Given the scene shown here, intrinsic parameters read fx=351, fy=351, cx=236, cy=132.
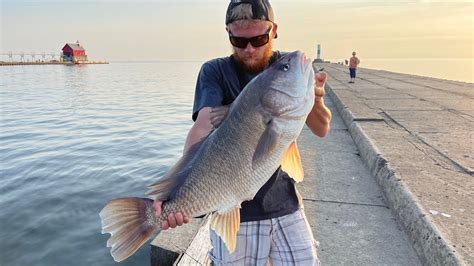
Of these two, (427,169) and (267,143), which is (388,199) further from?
(267,143)

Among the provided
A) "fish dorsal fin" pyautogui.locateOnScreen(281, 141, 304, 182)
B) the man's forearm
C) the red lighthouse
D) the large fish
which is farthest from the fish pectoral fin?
the red lighthouse

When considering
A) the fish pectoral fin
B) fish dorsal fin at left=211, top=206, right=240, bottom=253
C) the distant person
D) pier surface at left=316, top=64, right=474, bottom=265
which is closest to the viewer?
the fish pectoral fin

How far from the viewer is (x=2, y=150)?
37.8 feet

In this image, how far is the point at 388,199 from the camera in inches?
152

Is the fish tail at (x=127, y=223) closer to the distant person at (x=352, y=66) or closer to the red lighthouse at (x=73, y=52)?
the distant person at (x=352, y=66)

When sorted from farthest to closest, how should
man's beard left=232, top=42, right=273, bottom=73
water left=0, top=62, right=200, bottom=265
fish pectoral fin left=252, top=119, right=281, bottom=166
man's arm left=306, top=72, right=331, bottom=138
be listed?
water left=0, top=62, right=200, bottom=265 < man's beard left=232, top=42, right=273, bottom=73 < man's arm left=306, top=72, right=331, bottom=138 < fish pectoral fin left=252, top=119, right=281, bottom=166

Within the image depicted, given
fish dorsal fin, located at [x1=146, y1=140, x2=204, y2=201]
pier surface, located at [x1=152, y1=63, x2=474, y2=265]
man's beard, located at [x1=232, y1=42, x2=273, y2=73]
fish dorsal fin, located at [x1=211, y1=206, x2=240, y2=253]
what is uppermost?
man's beard, located at [x1=232, y1=42, x2=273, y2=73]

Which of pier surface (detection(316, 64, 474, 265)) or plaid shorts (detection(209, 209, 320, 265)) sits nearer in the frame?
plaid shorts (detection(209, 209, 320, 265))

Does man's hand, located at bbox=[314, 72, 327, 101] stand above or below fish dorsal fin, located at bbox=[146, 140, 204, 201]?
above

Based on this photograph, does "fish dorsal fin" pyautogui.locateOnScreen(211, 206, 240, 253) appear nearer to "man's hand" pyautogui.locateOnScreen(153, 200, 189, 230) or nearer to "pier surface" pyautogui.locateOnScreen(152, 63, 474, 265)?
"man's hand" pyautogui.locateOnScreen(153, 200, 189, 230)

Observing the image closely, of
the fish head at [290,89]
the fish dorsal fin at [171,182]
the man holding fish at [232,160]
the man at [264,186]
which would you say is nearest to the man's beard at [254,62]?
the man at [264,186]

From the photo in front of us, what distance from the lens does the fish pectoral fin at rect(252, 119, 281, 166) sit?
2.04m

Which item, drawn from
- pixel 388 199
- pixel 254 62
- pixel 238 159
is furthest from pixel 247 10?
pixel 388 199

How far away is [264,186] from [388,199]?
2119mm
